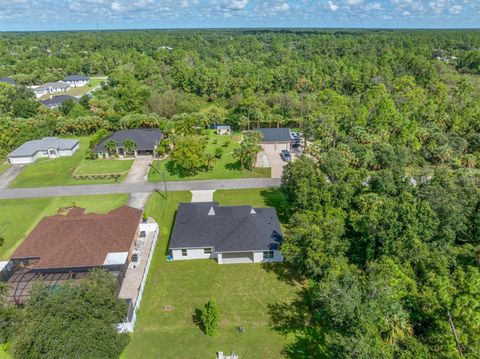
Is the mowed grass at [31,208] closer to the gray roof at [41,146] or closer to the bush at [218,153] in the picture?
the gray roof at [41,146]

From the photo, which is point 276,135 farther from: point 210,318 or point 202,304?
point 210,318

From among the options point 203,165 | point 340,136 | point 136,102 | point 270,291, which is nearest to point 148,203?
point 203,165

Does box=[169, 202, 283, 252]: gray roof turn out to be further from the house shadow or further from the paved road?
the paved road

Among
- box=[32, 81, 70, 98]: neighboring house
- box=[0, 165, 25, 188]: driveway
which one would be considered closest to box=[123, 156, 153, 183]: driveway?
box=[0, 165, 25, 188]: driveway

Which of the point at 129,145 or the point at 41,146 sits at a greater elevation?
the point at 129,145

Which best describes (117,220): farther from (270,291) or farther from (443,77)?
(443,77)

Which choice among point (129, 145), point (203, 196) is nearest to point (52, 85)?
point (129, 145)
